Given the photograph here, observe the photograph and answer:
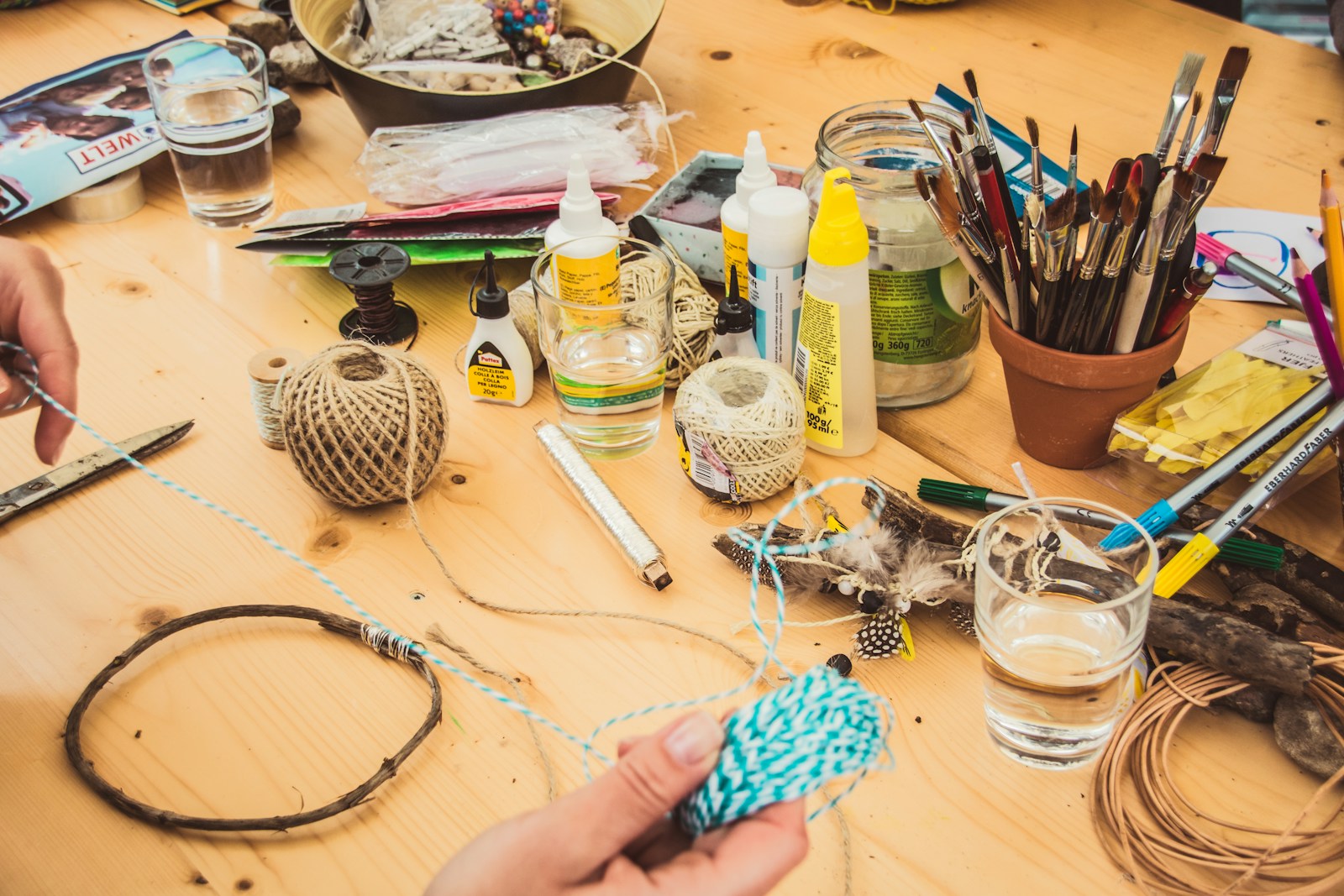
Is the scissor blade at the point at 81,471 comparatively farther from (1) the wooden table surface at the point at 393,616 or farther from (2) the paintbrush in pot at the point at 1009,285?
(2) the paintbrush in pot at the point at 1009,285

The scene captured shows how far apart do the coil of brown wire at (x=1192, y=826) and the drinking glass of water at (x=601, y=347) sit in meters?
0.41

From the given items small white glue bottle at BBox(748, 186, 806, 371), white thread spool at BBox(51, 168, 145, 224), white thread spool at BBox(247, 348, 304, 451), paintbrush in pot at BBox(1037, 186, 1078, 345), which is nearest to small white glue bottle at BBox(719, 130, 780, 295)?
small white glue bottle at BBox(748, 186, 806, 371)

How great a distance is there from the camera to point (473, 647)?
0.71 meters

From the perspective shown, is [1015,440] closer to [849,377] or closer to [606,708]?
[849,377]

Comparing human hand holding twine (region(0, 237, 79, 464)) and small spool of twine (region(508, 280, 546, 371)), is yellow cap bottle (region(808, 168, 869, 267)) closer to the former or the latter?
small spool of twine (region(508, 280, 546, 371))

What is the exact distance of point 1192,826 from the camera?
586mm

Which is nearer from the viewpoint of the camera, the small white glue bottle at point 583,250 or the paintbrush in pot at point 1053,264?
the paintbrush in pot at point 1053,264

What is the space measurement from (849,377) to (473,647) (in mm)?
332

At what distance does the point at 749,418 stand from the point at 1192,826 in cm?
37

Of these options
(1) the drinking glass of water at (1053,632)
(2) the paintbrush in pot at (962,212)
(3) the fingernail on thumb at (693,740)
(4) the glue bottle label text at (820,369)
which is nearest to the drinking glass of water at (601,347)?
(4) the glue bottle label text at (820,369)

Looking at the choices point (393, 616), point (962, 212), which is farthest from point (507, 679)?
point (962, 212)

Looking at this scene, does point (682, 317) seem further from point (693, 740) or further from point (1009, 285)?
point (693, 740)

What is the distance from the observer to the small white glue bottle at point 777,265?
80 cm

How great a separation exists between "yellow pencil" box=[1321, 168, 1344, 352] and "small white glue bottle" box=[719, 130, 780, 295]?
0.38m
